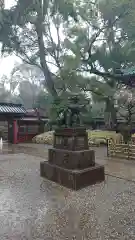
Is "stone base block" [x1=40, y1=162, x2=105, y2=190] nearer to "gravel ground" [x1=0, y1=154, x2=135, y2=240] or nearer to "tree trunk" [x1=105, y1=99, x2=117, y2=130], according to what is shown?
"gravel ground" [x1=0, y1=154, x2=135, y2=240]

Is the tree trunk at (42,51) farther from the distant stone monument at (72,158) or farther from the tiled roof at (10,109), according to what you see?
the distant stone monument at (72,158)

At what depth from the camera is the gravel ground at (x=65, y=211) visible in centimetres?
Answer: 343

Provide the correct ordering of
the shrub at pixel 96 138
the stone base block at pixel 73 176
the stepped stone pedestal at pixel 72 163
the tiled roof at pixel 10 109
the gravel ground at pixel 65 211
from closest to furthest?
the gravel ground at pixel 65 211 → the stone base block at pixel 73 176 → the stepped stone pedestal at pixel 72 163 → the shrub at pixel 96 138 → the tiled roof at pixel 10 109

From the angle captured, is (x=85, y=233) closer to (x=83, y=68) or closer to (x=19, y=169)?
(x=19, y=169)

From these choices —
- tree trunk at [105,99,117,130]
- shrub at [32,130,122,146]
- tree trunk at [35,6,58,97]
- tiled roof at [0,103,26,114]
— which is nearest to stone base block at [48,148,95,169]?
shrub at [32,130,122,146]

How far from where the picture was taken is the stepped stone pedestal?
6039 mm

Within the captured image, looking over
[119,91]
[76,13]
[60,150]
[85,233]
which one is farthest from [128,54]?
[85,233]

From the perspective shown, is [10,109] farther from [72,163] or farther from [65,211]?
[65,211]

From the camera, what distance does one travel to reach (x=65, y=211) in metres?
4.31

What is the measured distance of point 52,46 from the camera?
21609 millimetres

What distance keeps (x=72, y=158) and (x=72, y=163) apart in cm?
16

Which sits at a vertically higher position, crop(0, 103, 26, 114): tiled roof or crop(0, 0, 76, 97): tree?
crop(0, 0, 76, 97): tree

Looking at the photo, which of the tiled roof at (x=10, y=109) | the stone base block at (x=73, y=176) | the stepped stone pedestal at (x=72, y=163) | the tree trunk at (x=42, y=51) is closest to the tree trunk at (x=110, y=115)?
the tree trunk at (x=42, y=51)

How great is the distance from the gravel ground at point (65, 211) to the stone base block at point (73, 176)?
0.22 meters
